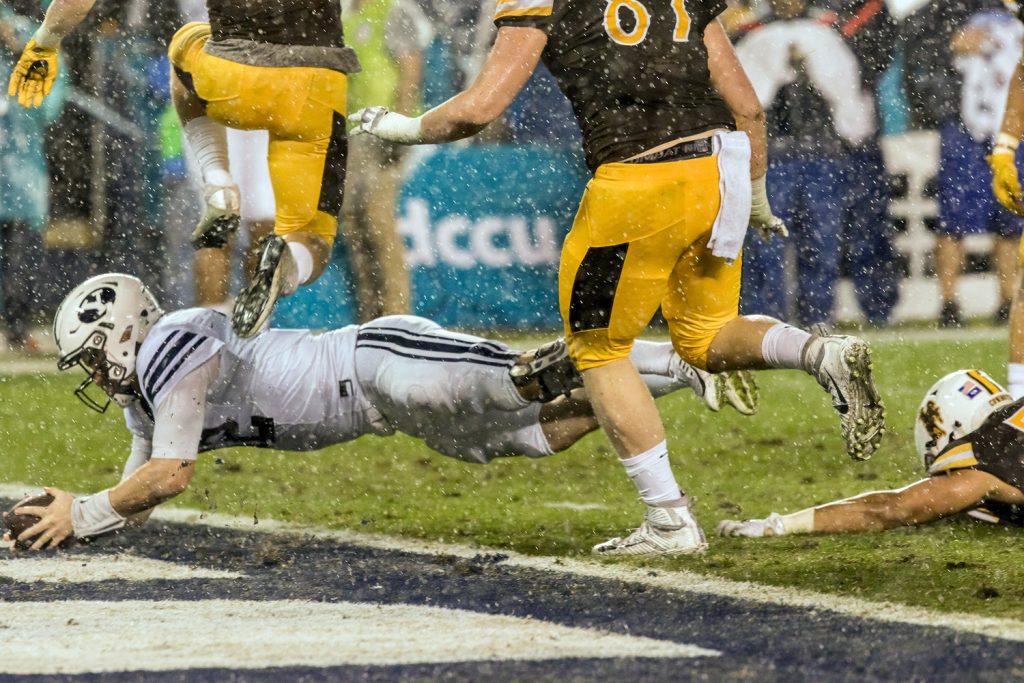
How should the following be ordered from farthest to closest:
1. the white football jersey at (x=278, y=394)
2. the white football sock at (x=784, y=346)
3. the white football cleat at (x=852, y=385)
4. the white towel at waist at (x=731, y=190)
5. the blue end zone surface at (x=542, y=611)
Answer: the white football jersey at (x=278, y=394) < the white football sock at (x=784, y=346) < the white football cleat at (x=852, y=385) < the white towel at waist at (x=731, y=190) < the blue end zone surface at (x=542, y=611)

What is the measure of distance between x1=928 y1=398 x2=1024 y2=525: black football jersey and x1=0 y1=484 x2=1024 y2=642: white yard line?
0.90 m

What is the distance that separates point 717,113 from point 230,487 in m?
2.73

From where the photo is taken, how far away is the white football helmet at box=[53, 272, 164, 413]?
17.3 ft

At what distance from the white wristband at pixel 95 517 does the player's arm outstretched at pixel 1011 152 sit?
3286 millimetres

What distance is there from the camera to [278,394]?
5578 millimetres

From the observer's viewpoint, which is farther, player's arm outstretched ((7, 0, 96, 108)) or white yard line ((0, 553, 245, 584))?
player's arm outstretched ((7, 0, 96, 108))

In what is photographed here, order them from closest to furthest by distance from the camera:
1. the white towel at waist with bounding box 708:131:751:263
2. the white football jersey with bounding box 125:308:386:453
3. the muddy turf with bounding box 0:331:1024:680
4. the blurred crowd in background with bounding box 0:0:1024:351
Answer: the muddy turf with bounding box 0:331:1024:680 → the white towel at waist with bounding box 708:131:751:263 → the white football jersey with bounding box 125:308:386:453 → the blurred crowd in background with bounding box 0:0:1024:351

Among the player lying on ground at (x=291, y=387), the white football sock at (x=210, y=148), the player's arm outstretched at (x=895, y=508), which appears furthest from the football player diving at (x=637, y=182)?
the white football sock at (x=210, y=148)

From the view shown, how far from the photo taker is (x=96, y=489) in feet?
21.8

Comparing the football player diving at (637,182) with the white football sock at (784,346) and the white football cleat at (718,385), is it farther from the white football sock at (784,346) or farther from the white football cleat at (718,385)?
the white football cleat at (718,385)

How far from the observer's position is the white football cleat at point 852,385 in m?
Answer: 4.97

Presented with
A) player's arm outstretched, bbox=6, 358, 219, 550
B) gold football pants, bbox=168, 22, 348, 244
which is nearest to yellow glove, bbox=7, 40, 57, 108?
gold football pants, bbox=168, 22, 348, 244

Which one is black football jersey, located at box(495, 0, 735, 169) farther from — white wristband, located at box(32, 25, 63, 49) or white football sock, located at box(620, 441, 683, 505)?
white wristband, located at box(32, 25, 63, 49)

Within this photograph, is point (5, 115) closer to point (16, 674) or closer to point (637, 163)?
point (637, 163)
